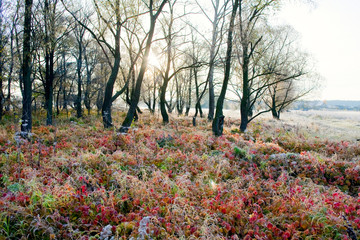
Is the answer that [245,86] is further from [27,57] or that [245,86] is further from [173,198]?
[27,57]

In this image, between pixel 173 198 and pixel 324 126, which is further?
pixel 324 126

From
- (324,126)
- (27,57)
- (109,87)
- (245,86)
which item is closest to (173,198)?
(27,57)

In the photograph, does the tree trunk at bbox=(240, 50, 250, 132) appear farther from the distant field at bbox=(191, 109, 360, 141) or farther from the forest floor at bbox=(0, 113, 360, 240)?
the forest floor at bbox=(0, 113, 360, 240)

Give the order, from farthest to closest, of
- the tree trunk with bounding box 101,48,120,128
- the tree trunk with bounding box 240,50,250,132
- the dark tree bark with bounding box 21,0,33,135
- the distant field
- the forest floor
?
the distant field → the tree trunk with bounding box 240,50,250,132 → the tree trunk with bounding box 101,48,120,128 → the dark tree bark with bounding box 21,0,33,135 → the forest floor

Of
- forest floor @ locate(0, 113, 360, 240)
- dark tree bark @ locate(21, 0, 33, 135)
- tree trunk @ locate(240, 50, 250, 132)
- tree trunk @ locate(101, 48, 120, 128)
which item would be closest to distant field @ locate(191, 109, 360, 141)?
tree trunk @ locate(240, 50, 250, 132)

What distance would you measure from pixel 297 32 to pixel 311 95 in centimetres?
773

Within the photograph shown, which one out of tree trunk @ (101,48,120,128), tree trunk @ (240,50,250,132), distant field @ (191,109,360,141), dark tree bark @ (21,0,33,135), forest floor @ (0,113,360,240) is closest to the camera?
forest floor @ (0,113,360,240)

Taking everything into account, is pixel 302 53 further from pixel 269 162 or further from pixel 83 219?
pixel 83 219

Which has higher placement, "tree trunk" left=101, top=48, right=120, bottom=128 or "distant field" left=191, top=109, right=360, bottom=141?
"tree trunk" left=101, top=48, right=120, bottom=128

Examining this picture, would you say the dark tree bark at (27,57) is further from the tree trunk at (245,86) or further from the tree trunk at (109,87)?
the tree trunk at (245,86)

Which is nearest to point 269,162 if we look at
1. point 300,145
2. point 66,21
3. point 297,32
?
point 300,145

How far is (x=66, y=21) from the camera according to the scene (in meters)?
14.0

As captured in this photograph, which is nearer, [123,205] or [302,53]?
[123,205]

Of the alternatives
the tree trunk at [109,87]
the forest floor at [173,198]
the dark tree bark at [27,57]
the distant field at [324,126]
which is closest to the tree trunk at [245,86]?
the distant field at [324,126]
